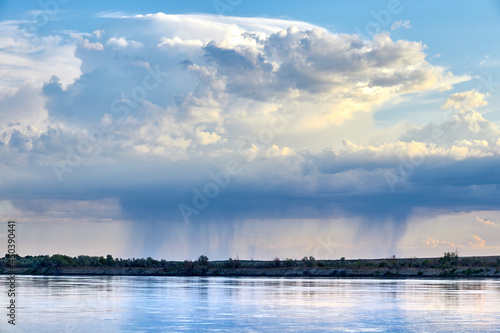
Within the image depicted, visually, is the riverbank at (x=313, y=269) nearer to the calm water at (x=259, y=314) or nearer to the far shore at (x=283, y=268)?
the far shore at (x=283, y=268)

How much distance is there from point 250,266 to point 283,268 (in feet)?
38.0

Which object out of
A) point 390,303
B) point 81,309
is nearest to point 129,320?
point 81,309

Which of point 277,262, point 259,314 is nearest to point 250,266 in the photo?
point 277,262

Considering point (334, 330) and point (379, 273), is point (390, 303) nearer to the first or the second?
point (334, 330)

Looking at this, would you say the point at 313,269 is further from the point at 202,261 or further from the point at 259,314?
the point at 259,314

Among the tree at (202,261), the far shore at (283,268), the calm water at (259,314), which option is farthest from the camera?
the tree at (202,261)

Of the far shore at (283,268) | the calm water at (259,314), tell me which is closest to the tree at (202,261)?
the far shore at (283,268)

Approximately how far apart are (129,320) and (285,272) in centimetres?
8200

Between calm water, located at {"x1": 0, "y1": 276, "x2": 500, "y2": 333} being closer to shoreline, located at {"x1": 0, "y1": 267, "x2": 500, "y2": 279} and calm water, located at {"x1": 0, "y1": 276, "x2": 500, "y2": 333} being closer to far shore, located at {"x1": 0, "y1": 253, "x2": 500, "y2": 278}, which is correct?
shoreline, located at {"x1": 0, "y1": 267, "x2": 500, "y2": 279}

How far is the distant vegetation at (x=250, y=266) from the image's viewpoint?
333 ft

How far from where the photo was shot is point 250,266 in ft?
416

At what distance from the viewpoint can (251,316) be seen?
32.4 m

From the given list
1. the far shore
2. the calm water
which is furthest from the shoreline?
the calm water

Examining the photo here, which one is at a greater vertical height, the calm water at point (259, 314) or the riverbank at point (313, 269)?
the calm water at point (259, 314)
